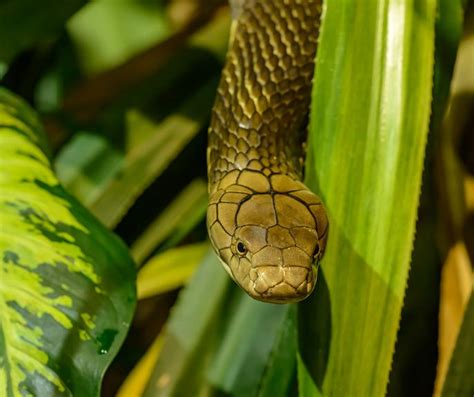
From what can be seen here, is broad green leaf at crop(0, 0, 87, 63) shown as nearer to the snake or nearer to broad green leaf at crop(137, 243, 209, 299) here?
the snake

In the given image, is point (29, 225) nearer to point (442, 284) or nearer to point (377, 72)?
point (377, 72)

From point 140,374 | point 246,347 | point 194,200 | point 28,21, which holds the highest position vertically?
point 28,21

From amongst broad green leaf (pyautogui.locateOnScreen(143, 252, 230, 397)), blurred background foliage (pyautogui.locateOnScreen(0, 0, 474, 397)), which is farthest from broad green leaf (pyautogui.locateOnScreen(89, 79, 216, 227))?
broad green leaf (pyautogui.locateOnScreen(143, 252, 230, 397))

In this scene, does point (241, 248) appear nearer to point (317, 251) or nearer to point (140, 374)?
point (317, 251)

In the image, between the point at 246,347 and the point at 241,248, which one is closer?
the point at 241,248

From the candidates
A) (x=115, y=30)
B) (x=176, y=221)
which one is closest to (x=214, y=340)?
(x=176, y=221)

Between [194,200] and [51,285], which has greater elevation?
[51,285]

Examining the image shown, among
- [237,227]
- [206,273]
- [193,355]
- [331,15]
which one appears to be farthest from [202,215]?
[331,15]
